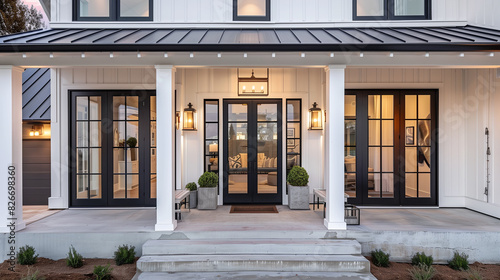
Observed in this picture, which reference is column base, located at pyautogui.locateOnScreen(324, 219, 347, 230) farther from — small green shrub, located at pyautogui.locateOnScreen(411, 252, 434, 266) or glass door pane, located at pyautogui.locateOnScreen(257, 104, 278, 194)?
glass door pane, located at pyautogui.locateOnScreen(257, 104, 278, 194)

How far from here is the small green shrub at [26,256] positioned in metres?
4.55

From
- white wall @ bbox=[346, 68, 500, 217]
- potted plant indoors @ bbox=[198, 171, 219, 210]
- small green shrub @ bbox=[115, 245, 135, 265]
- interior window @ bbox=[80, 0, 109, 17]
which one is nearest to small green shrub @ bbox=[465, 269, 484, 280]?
white wall @ bbox=[346, 68, 500, 217]

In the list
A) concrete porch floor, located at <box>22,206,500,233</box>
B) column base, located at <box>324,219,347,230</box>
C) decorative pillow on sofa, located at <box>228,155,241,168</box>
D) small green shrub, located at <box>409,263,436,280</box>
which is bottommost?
small green shrub, located at <box>409,263,436,280</box>

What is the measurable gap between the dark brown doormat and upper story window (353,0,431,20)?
173 inches

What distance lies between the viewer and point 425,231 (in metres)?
4.86

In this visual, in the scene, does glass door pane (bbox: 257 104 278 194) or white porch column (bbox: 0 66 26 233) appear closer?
white porch column (bbox: 0 66 26 233)

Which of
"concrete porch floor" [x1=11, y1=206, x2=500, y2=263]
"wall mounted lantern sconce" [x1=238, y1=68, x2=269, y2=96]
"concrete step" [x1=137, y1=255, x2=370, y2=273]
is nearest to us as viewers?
"concrete step" [x1=137, y1=255, x2=370, y2=273]

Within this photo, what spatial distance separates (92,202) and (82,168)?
2.58 ft

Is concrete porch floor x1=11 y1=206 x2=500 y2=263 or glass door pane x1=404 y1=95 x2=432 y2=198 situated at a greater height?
glass door pane x1=404 y1=95 x2=432 y2=198

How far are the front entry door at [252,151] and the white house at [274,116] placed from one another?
0.08 ft

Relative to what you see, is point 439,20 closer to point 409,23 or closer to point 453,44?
point 409,23

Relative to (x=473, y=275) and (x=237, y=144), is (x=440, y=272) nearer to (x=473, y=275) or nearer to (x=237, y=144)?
(x=473, y=275)

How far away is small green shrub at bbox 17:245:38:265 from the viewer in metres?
4.55

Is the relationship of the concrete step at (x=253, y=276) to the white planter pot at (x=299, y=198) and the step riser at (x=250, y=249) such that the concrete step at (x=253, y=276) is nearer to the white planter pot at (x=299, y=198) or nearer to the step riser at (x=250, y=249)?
the step riser at (x=250, y=249)
